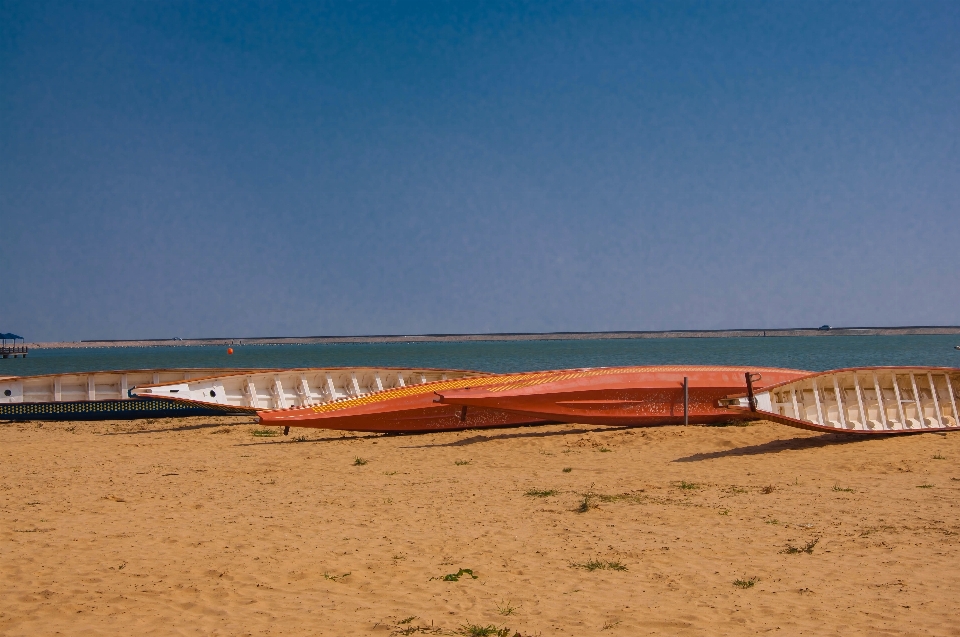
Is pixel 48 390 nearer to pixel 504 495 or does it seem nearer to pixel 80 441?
pixel 80 441

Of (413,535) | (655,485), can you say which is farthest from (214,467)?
(655,485)

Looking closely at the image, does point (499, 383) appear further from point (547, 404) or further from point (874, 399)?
point (874, 399)

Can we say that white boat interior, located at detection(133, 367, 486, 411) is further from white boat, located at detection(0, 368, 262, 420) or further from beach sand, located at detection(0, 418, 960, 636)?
beach sand, located at detection(0, 418, 960, 636)

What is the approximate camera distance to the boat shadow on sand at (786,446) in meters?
12.7

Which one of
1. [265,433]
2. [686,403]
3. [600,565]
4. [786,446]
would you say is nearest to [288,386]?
[265,433]

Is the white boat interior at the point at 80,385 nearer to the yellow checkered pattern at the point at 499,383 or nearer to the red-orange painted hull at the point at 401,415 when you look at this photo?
the yellow checkered pattern at the point at 499,383

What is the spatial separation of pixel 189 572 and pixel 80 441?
11040 mm

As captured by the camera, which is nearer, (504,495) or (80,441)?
(504,495)

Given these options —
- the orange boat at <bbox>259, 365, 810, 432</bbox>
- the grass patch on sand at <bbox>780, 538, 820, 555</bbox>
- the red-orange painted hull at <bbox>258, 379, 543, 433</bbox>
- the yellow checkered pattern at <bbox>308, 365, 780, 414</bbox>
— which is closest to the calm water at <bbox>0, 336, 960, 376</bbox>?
the yellow checkered pattern at <bbox>308, 365, 780, 414</bbox>

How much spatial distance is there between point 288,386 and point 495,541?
13808 mm

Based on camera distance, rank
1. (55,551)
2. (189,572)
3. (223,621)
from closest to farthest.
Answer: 1. (223,621)
2. (189,572)
3. (55,551)

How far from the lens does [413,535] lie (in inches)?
313

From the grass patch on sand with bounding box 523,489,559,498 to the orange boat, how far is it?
513cm

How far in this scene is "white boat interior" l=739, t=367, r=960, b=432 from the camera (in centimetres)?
1388
